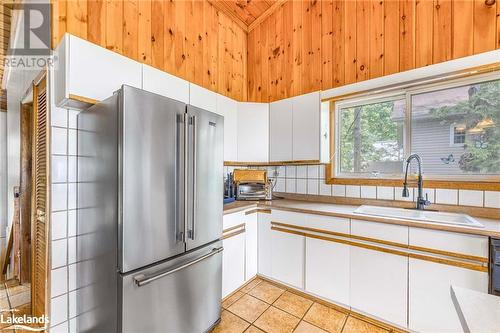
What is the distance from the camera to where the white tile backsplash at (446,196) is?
1.85 meters

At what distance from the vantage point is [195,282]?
1532 millimetres

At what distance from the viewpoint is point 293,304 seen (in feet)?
6.64

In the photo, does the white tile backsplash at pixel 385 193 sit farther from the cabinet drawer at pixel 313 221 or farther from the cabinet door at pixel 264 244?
the cabinet door at pixel 264 244

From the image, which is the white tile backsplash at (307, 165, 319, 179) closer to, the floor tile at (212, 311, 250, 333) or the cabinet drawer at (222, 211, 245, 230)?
the cabinet drawer at (222, 211, 245, 230)

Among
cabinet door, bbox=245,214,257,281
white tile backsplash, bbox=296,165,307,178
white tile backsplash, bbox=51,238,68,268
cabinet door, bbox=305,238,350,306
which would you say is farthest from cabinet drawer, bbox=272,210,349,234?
white tile backsplash, bbox=51,238,68,268

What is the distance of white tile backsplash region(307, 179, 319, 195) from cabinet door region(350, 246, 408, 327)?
0.87 metres

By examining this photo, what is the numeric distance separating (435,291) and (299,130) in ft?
5.70

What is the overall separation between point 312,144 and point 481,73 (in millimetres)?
1418

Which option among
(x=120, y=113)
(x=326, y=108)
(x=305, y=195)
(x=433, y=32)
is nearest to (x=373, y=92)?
(x=326, y=108)

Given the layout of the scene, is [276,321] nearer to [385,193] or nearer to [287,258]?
[287,258]

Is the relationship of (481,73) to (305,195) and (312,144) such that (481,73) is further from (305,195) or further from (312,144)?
(305,195)

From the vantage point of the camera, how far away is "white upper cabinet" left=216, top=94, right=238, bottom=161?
2520 mm

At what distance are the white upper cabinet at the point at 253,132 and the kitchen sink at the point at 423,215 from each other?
4.20ft

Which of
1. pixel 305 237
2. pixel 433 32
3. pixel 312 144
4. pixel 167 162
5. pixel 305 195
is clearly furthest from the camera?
pixel 305 195
